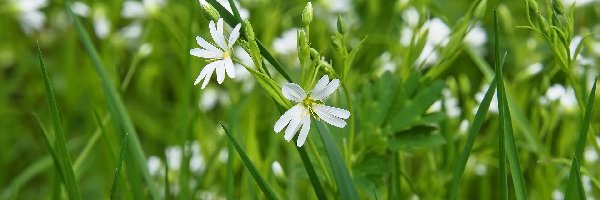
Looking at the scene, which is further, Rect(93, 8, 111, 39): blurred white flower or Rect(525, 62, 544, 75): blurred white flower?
Rect(93, 8, 111, 39): blurred white flower

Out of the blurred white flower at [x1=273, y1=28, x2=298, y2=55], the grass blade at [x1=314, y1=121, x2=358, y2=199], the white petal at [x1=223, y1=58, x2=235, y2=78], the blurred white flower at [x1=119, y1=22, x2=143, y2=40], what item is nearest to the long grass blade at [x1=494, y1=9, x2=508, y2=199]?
the grass blade at [x1=314, y1=121, x2=358, y2=199]

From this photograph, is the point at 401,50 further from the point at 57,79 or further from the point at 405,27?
the point at 57,79

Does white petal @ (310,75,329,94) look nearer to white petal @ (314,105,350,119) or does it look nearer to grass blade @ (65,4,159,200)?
white petal @ (314,105,350,119)

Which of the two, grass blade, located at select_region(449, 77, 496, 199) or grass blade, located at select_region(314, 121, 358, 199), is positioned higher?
grass blade, located at select_region(314, 121, 358, 199)

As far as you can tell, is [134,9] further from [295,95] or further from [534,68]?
[295,95]

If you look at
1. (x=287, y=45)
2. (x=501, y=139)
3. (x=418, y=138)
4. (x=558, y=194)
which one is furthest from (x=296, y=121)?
(x=287, y=45)

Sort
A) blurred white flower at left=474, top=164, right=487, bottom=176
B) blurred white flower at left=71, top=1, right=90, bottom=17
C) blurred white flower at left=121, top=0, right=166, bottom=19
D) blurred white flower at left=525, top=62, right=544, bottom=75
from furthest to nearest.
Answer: blurred white flower at left=71, top=1, right=90, bottom=17 → blurred white flower at left=121, top=0, right=166, bottom=19 → blurred white flower at left=525, top=62, right=544, bottom=75 → blurred white flower at left=474, top=164, right=487, bottom=176

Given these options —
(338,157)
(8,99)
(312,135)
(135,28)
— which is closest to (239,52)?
(135,28)
